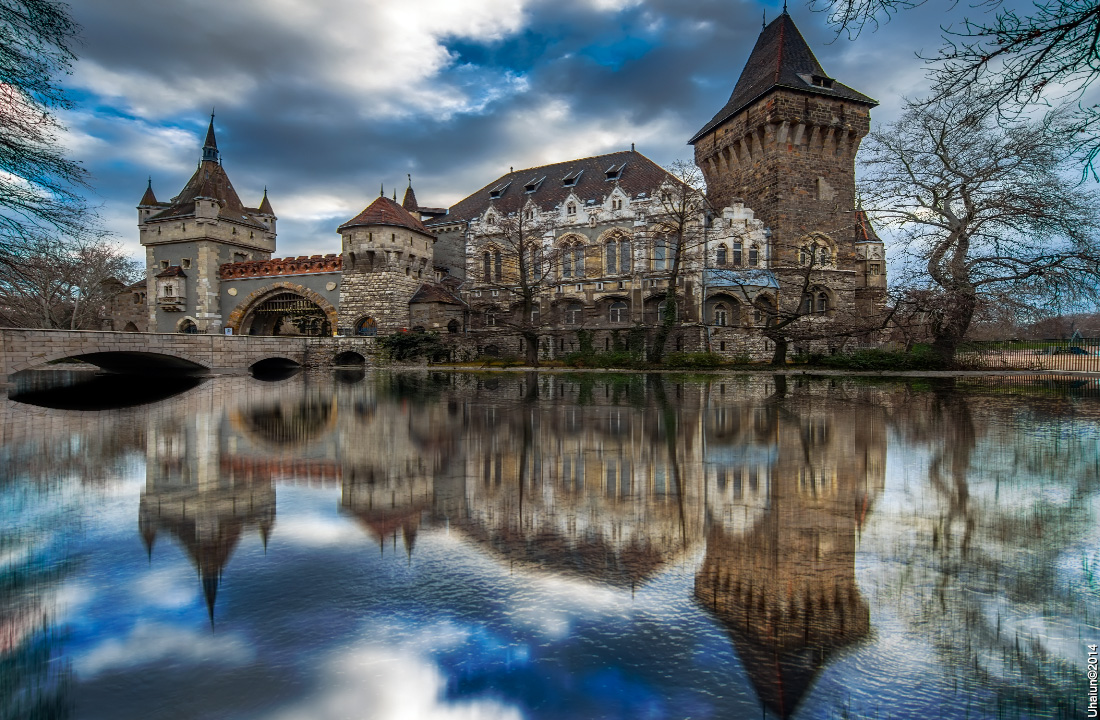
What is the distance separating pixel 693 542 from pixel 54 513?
564cm

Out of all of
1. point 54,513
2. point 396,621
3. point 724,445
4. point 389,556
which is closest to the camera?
point 396,621

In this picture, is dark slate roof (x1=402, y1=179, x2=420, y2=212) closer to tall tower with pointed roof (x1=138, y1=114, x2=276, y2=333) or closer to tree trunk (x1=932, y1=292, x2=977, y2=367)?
tall tower with pointed roof (x1=138, y1=114, x2=276, y2=333)

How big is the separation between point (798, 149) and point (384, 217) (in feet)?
92.1

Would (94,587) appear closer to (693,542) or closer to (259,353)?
(693,542)

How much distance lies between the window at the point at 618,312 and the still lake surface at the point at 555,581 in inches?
1245

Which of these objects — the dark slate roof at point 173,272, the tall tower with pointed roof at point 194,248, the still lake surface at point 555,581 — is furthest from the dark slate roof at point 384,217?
the still lake surface at point 555,581

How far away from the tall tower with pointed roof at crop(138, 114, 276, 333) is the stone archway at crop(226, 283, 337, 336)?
2.29m

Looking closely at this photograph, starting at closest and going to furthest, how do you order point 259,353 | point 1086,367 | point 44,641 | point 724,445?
point 44,641 → point 724,445 → point 1086,367 → point 259,353

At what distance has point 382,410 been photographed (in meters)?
14.0

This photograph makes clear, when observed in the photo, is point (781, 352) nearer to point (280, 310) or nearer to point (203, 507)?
point (203, 507)

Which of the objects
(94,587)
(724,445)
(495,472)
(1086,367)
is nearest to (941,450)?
(724,445)

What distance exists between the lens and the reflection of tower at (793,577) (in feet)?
9.49

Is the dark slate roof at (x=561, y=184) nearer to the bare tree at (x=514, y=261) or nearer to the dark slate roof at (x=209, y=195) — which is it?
the bare tree at (x=514, y=261)

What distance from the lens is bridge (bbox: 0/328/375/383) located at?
23.1 m
